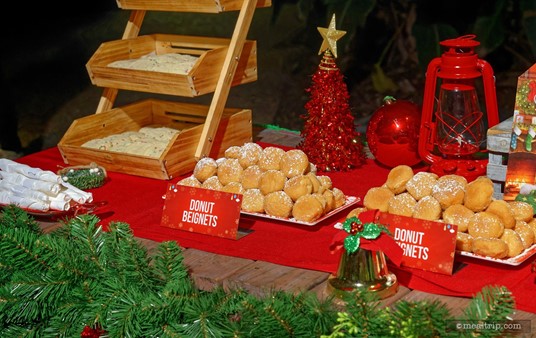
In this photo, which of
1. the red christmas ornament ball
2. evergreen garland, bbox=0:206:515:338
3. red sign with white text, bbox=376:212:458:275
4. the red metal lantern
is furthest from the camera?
the red christmas ornament ball

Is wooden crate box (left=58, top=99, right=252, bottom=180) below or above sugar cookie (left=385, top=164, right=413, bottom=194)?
below

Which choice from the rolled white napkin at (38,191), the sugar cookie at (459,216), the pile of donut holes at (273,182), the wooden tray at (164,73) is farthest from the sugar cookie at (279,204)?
the wooden tray at (164,73)

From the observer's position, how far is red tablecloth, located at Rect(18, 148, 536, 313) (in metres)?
1.76

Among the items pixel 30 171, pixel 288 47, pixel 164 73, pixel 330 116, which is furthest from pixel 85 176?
pixel 288 47

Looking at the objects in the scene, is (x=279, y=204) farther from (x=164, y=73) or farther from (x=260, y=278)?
(x=164, y=73)

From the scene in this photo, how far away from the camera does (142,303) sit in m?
1.55

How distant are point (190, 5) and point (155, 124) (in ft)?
1.95

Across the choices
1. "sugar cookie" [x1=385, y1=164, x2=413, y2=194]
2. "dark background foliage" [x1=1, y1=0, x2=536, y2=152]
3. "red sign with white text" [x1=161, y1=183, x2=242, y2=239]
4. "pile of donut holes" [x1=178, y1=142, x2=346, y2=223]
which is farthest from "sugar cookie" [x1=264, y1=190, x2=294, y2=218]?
"dark background foliage" [x1=1, y1=0, x2=536, y2=152]

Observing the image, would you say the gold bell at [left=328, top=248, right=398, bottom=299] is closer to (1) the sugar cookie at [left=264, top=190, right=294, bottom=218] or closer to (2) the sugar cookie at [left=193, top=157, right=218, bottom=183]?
(1) the sugar cookie at [left=264, top=190, right=294, bottom=218]

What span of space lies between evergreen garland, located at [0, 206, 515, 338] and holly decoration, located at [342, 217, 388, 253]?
0.13m

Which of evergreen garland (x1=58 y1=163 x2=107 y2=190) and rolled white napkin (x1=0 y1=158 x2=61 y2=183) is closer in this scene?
Result: rolled white napkin (x1=0 y1=158 x2=61 y2=183)

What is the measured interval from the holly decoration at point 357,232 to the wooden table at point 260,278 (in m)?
0.13

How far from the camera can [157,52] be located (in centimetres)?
318

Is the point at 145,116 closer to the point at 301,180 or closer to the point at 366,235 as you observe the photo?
the point at 301,180
